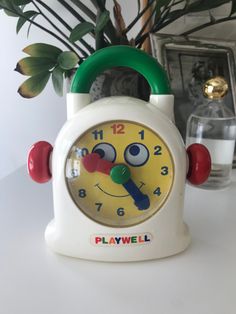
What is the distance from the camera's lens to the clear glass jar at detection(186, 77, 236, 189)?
67 centimetres

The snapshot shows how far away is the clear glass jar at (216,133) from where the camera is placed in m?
0.67

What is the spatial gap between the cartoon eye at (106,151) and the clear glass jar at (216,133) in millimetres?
295

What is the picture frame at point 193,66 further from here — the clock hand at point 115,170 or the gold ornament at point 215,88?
the clock hand at point 115,170

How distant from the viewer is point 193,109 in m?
0.76

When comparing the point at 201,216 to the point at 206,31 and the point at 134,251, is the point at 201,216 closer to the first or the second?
the point at 134,251

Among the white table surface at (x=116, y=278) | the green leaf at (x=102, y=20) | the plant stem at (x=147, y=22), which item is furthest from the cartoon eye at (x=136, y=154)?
the plant stem at (x=147, y=22)

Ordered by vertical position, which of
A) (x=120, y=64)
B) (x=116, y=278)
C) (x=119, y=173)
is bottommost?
(x=116, y=278)

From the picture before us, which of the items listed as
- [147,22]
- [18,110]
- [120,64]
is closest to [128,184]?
[120,64]

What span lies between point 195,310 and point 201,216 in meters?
0.20

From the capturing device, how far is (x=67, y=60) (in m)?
0.58

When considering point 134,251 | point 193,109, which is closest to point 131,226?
point 134,251

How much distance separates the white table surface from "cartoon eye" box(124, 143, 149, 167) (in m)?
0.12

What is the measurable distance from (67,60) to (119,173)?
0.25m

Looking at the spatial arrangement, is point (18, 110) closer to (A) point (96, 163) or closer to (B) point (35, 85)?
(B) point (35, 85)
